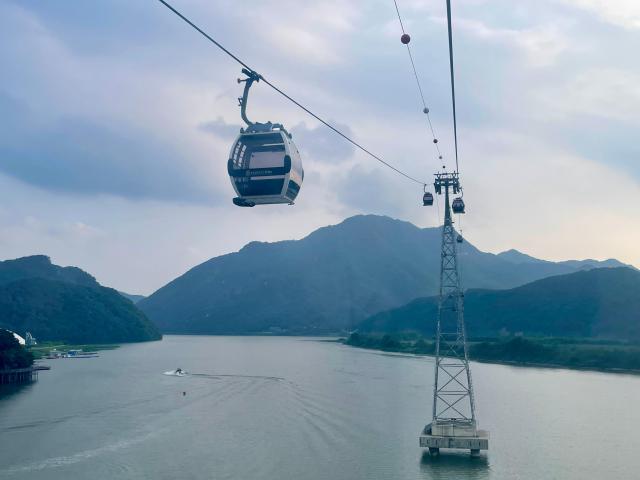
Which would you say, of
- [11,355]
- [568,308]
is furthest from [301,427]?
[568,308]

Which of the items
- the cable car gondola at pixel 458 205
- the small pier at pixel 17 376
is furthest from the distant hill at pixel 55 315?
the cable car gondola at pixel 458 205

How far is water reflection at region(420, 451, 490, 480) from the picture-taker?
125ft

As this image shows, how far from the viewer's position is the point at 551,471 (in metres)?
39.2

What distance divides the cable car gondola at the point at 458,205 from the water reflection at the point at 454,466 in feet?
53.0

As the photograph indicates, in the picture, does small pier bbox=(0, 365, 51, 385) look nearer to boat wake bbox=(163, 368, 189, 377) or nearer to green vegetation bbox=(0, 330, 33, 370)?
green vegetation bbox=(0, 330, 33, 370)

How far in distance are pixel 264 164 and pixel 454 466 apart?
26278mm

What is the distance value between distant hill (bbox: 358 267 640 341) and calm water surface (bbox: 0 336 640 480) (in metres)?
52.8

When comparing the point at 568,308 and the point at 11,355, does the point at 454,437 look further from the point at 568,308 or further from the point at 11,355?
the point at 568,308

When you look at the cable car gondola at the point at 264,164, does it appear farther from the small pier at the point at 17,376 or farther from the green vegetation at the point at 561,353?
the green vegetation at the point at 561,353

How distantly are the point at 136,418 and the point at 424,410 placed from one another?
26510 mm

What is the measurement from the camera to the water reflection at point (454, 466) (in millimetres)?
38094

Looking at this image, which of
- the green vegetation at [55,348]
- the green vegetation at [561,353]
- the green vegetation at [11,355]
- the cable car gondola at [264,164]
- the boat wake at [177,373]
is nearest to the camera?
the cable car gondola at [264,164]

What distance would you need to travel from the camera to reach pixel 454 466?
39.7 m

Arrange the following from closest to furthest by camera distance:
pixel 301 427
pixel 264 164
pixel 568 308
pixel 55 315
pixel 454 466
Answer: pixel 264 164
pixel 454 466
pixel 301 427
pixel 568 308
pixel 55 315
